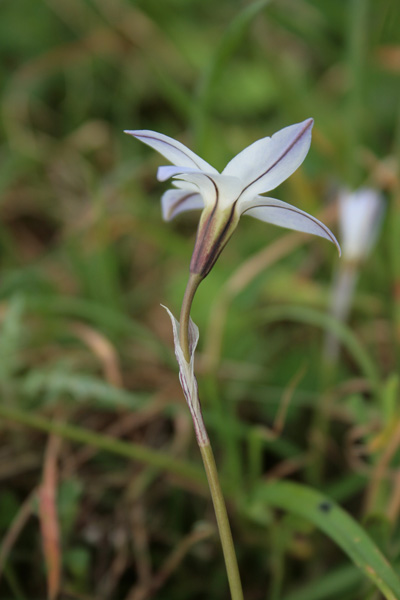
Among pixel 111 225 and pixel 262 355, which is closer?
pixel 262 355

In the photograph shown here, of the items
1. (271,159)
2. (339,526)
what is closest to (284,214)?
(271,159)

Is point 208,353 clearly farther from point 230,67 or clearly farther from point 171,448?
point 230,67

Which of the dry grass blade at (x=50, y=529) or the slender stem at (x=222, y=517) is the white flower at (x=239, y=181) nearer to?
the slender stem at (x=222, y=517)

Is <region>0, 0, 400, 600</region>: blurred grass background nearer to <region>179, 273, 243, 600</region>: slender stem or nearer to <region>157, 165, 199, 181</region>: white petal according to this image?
<region>179, 273, 243, 600</region>: slender stem

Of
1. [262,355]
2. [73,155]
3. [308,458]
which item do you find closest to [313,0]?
[73,155]

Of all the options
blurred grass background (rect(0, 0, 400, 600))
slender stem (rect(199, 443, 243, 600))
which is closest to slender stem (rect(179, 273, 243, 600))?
slender stem (rect(199, 443, 243, 600))

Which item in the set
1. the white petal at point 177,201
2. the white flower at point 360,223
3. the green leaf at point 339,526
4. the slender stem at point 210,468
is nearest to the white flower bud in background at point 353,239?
the white flower at point 360,223

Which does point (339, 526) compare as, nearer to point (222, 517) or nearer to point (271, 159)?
point (222, 517)
